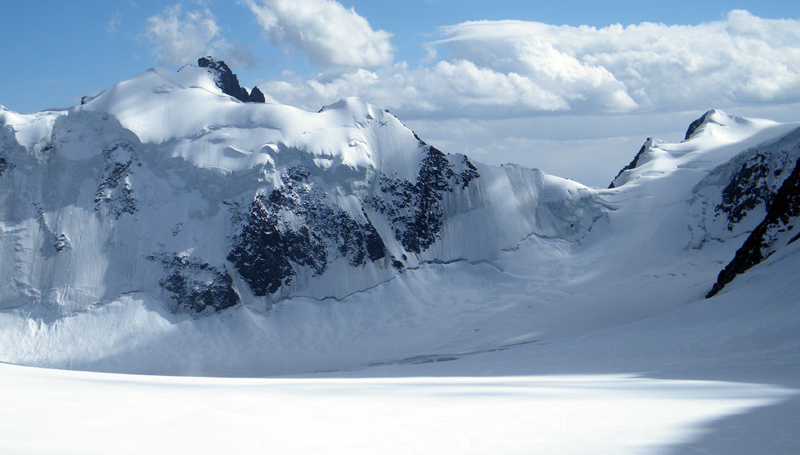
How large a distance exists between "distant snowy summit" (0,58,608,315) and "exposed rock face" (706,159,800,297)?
30.0 meters

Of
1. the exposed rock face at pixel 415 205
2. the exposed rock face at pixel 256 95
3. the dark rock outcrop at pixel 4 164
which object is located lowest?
the exposed rock face at pixel 415 205

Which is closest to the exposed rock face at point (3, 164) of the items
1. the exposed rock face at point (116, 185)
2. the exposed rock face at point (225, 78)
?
the exposed rock face at point (116, 185)

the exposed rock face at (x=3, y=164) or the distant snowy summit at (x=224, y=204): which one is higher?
the exposed rock face at (x=3, y=164)

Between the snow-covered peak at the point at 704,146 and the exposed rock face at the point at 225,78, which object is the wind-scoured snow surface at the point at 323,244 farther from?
the exposed rock face at the point at 225,78

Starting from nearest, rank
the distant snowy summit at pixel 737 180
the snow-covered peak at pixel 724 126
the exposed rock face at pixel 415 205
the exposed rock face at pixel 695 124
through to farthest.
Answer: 1. the distant snowy summit at pixel 737 180
2. the exposed rock face at pixel 415 205
3. the snow-covered peak at pixel 724 126
4. the exposed rock face at pixel 695 124

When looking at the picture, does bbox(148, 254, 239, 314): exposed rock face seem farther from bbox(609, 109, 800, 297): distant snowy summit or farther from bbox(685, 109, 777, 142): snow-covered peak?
bbox(685, 109, 777, 142): snow-covered peak

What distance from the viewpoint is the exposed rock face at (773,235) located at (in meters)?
42.2

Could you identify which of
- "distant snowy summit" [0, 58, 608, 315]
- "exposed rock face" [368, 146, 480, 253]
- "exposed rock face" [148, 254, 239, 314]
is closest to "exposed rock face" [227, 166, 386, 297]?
"distant snowy summit" [0, 58, 608, 315]

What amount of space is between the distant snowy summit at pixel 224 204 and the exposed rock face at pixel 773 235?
1183 inches


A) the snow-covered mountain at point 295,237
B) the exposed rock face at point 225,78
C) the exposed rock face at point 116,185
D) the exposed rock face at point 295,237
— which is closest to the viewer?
the snow-covered mountain at point 295,237

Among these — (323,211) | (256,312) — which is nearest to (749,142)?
(323,211)

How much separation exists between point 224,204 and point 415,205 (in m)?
23.4

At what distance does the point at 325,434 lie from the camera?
8.31 metres

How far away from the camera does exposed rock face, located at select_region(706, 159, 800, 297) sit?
4225 cm
